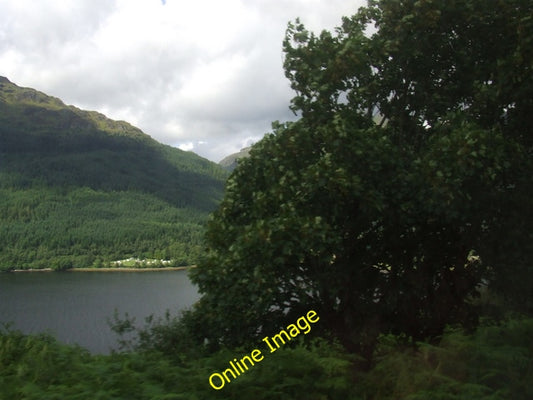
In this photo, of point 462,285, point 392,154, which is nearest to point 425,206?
point 392,154

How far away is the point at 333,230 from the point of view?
7742mm

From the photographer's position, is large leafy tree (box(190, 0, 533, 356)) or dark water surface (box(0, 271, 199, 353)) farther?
dark water surface (box(0, 271, 199, 353))

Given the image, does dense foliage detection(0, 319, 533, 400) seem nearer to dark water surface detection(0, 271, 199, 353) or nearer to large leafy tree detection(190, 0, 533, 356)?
large leafy tree detection(190, 0, 533, 356)

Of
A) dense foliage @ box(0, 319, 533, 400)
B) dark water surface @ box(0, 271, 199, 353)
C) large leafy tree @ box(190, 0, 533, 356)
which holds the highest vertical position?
large leafy tree @ box(190, 0, 533, 356)

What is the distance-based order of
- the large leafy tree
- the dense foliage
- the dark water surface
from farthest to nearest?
the dark water surface < the large leafy tree < the dense foliage

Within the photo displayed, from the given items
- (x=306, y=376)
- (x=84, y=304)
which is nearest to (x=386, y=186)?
(x=306, y=376)

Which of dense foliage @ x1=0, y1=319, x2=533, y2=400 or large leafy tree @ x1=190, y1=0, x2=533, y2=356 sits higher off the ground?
large leafy tree @ x1=190, y1=0, x2=533, y2=356

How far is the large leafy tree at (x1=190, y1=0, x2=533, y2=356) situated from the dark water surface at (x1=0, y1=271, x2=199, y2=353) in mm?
24988

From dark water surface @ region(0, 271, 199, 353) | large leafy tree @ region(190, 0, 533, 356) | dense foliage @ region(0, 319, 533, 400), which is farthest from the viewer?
dark water surface @ region(0, 271, 199, 353)

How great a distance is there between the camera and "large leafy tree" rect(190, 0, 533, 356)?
7.28m

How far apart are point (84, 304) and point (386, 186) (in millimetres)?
62350

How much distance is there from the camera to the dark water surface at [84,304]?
138 ft

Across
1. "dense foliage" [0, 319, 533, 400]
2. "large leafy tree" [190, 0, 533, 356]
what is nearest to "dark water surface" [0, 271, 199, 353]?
"large leafy tree" [190, 0, 533, 356]

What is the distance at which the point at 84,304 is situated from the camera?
209 ft
